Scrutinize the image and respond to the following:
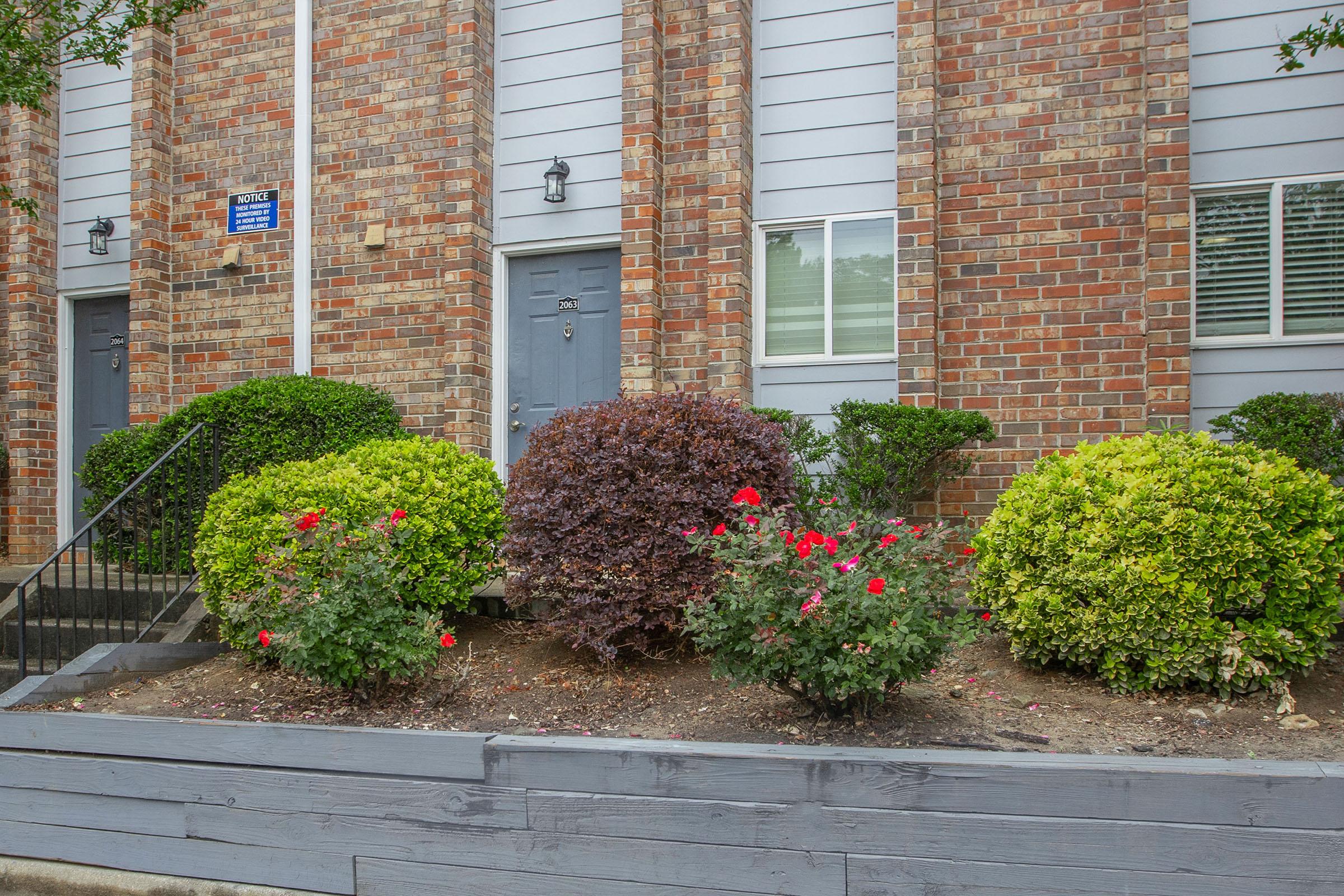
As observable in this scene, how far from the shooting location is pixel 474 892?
11.3ft

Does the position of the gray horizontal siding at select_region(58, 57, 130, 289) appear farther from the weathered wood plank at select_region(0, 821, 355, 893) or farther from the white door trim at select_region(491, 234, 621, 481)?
the weathered wood plank at select_region(0, 821, 355, 893)

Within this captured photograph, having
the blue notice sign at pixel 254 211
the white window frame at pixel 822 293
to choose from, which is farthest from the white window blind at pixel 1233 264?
the blue notice sign at pixel 254 211

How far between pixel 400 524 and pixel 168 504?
2773mm

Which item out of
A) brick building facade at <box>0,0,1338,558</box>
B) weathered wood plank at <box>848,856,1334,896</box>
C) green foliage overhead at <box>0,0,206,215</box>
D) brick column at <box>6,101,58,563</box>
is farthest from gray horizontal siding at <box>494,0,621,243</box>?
weathered wood plank at <box>848,856,1334,896</box>

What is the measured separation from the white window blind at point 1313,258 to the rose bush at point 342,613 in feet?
18.3

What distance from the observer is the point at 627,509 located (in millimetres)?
4680

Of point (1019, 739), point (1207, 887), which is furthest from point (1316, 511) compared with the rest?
point (1207, 887)

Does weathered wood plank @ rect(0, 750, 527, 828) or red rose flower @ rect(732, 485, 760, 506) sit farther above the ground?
red rose flower @ rect(732, 485, 760, 506)

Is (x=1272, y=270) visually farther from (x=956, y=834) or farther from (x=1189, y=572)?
(x=956, y=834)

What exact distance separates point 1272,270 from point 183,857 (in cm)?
679

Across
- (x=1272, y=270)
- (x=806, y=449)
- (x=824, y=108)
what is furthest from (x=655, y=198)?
(x=1272, y=270)

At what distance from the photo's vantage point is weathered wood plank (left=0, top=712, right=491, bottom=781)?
3525 mm

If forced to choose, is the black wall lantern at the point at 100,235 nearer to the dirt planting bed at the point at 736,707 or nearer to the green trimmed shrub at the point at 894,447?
the dirt planting bed at the point at 736,707

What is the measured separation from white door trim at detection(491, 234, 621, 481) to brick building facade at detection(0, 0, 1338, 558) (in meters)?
0.03
